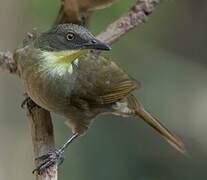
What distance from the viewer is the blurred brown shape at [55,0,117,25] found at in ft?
7.68

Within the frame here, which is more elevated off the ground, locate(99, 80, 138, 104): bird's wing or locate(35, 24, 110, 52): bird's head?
locate(35, 24, 110, 52): bird's head

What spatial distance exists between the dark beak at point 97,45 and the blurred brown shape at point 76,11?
14.8 inches

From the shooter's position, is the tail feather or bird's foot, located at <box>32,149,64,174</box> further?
the tail feather

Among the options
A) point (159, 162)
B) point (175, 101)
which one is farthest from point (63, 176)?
point (175, 101)

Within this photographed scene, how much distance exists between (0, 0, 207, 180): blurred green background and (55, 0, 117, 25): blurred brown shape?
50cm

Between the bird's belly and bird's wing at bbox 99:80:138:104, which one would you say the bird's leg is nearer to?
the bird's belly

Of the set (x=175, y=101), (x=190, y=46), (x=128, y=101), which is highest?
(x=190, y=46)

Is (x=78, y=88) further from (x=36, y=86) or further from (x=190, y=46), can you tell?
(x=190, y=46)

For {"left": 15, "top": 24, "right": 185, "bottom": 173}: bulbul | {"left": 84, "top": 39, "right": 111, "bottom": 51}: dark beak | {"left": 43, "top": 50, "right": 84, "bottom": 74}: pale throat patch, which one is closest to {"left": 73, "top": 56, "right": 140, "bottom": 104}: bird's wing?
{"left": 15, "top": 24, "right": 185, "bottom": 173}: bulbul

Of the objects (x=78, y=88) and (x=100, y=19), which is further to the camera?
(x=100, y=19)

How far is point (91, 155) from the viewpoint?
3.07 m

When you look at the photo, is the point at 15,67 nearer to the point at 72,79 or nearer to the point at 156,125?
the point at 72,79

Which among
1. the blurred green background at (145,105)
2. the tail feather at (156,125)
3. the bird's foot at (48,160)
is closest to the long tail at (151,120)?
the tail feather at (156,125)

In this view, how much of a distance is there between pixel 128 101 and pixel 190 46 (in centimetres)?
143
